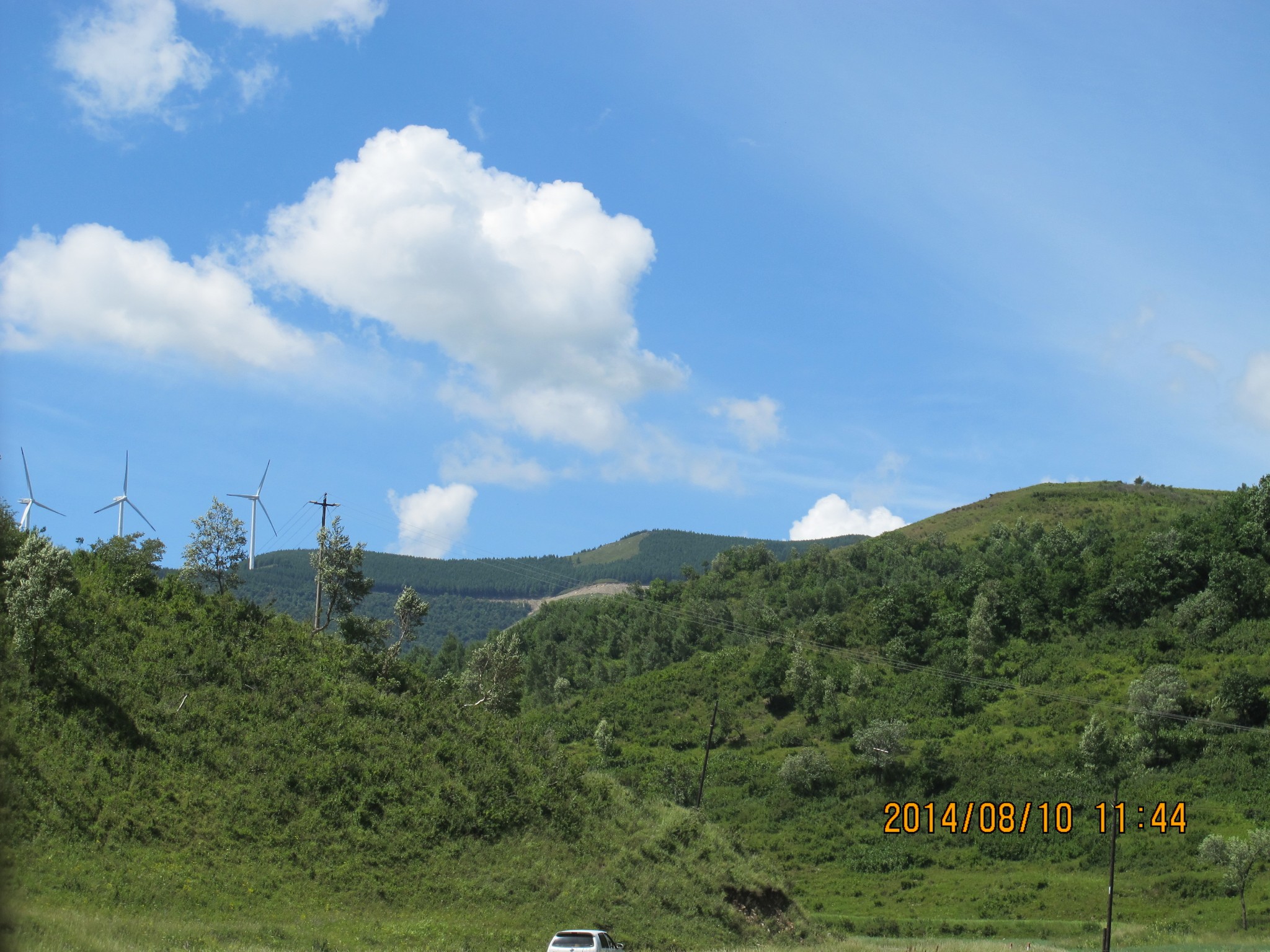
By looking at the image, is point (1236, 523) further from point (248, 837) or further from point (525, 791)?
point (248, 837)

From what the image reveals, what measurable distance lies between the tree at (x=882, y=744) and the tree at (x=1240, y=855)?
32.7 m

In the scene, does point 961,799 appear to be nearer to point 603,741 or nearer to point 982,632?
point 982,632

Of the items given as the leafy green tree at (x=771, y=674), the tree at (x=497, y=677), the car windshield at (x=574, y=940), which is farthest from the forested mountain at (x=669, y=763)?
the car windshield at (x=574, y=940)

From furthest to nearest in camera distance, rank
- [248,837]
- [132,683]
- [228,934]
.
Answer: [132,683] < [248,837] < [228,934]

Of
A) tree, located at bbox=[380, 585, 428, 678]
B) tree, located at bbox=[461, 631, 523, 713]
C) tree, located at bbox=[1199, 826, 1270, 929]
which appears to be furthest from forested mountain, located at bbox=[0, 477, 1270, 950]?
tree, located at bbox=[380, 585, 428, 678]

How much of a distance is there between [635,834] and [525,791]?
6367mm

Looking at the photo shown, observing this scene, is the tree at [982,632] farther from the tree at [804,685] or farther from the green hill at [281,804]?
the green hill at [281,804]

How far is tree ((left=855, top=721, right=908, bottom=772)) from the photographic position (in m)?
107

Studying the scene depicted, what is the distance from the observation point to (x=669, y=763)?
111875 mm

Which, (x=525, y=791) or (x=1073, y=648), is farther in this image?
(x=1073, y=648)

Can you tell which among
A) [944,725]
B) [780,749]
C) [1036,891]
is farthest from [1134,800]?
[780,749]

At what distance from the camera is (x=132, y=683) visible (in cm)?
4875

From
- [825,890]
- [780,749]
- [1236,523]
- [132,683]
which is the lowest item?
[825,890]

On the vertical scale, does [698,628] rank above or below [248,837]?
above
